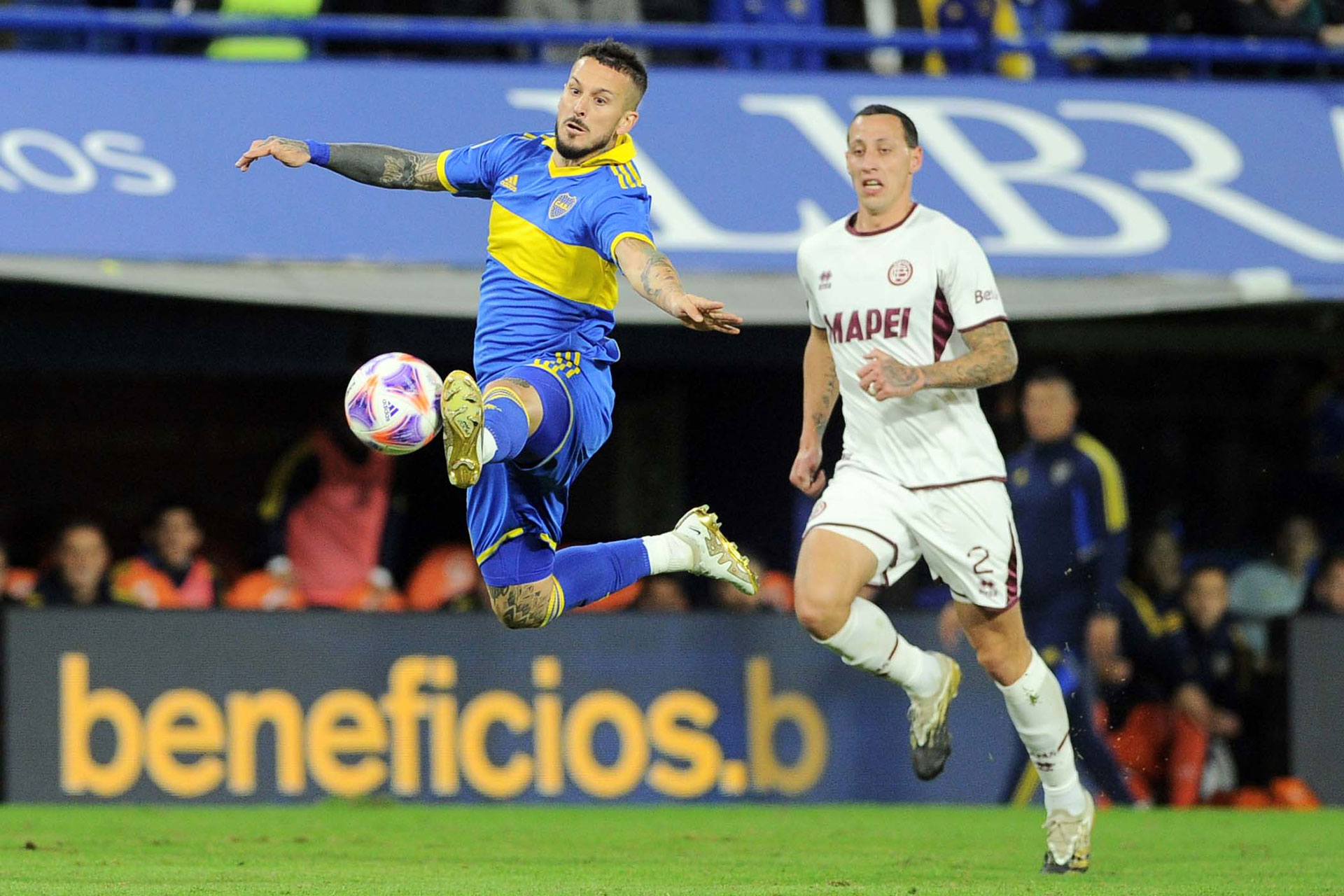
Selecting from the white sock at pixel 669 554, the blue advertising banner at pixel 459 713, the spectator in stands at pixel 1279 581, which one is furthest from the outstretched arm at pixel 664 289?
the spectator in stands at pixel 1279 581

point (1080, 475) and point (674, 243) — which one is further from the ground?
point (674, 243)

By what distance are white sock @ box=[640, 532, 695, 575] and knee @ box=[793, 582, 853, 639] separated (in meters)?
0.75

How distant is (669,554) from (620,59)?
1784 millimetres

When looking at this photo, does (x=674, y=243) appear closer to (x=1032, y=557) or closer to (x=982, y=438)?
(x=1032, y=557)

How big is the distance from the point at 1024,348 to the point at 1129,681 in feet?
7.60

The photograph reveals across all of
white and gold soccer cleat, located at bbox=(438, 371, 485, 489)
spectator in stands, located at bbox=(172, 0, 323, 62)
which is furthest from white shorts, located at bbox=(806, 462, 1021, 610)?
spectator in stands, located at bbox=(172, 0, 323, 62)

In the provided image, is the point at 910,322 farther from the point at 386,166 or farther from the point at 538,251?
the point at 386,166

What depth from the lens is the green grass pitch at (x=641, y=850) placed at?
21.2 ft

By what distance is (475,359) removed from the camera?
7.02 m

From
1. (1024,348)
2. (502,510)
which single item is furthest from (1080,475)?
(502,510)

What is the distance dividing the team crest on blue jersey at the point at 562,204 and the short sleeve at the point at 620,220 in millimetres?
172

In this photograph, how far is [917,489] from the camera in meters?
7.02

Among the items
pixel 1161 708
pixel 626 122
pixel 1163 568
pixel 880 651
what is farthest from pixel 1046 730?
pixel 1163 568

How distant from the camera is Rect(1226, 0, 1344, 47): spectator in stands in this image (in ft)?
38.1
